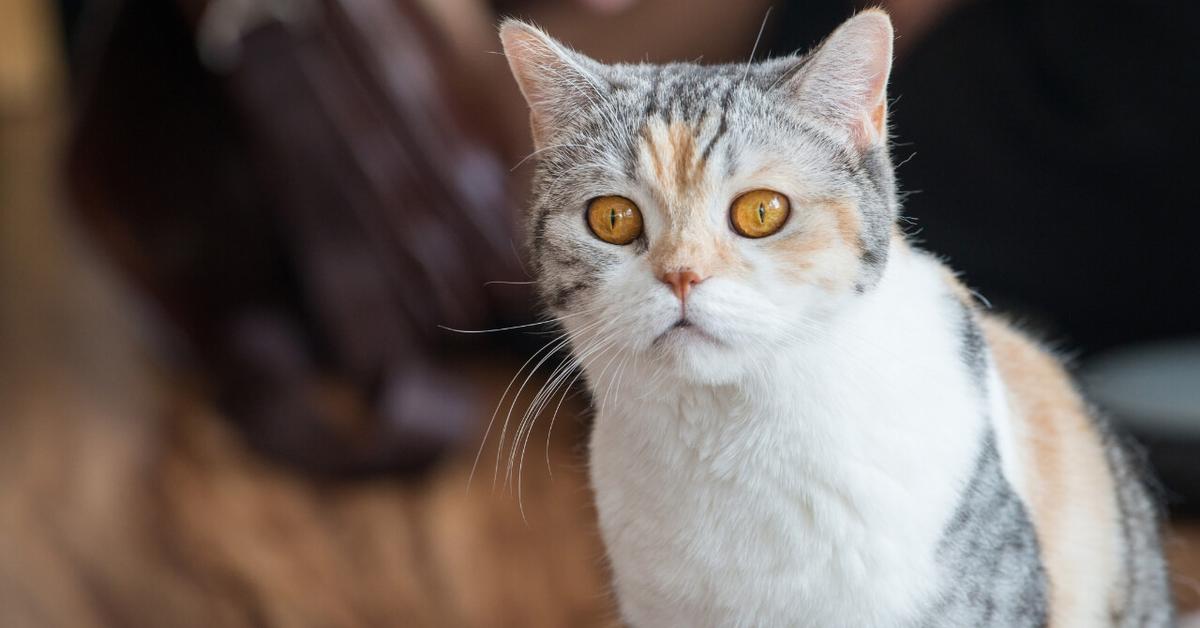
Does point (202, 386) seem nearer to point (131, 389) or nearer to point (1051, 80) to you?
point (131, 389)

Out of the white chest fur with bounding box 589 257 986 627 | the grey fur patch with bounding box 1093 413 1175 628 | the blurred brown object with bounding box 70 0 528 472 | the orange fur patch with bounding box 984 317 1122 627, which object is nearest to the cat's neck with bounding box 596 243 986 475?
the white chest fur with bounding box 589 257 986 627

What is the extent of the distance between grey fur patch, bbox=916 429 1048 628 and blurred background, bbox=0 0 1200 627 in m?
0.30

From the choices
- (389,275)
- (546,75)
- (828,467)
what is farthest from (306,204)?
(828,467)

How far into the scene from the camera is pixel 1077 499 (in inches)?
31.9

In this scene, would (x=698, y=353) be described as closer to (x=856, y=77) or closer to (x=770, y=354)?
(x=770, y=354)

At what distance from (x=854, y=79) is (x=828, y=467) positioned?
0.76 feet

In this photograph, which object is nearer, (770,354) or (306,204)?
(770,354)

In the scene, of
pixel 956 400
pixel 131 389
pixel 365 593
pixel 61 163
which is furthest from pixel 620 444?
pixel 131 389

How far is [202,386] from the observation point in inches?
86.9

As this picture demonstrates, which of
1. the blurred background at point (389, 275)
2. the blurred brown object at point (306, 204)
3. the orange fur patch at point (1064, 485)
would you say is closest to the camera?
the orange fur patch at point (1064, 485)

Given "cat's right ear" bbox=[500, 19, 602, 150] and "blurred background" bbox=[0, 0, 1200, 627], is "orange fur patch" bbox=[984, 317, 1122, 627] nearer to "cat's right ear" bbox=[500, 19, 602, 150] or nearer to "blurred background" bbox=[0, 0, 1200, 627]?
"blurred background" bbox=[0, 0, 1200, 627]

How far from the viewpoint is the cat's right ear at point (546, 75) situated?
68cm

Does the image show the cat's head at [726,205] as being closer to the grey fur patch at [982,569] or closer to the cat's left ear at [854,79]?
the cat's left ear at [854,79]

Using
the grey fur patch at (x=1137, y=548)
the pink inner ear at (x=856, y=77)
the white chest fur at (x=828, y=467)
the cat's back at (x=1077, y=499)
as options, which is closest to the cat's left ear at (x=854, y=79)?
the pink inner ear at (x=856, y=77)
